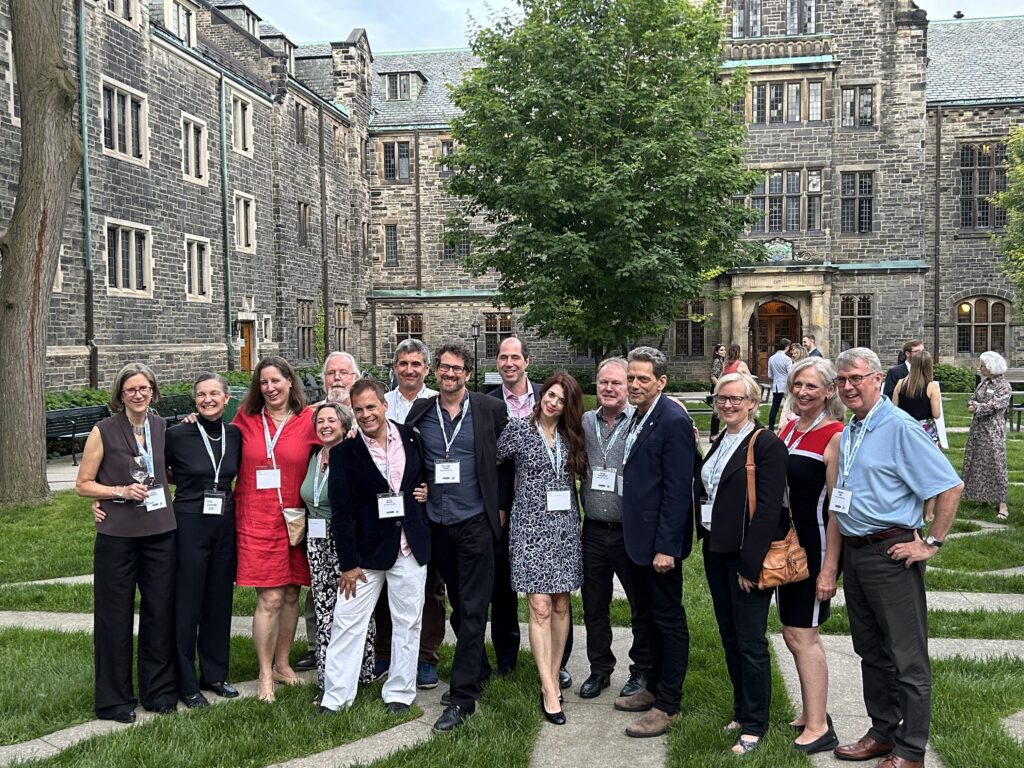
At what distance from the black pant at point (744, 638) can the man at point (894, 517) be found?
0.50 meters

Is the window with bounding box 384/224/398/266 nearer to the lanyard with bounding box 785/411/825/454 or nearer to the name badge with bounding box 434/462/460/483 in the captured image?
the name badge with bounding box 434/462/460/483

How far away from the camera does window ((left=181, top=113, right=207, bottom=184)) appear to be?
22.2m

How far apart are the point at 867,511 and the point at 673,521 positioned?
97 cm

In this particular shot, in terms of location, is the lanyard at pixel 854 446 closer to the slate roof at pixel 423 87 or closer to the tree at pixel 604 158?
the tree at pixel 604 158

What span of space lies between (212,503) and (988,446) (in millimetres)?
8530

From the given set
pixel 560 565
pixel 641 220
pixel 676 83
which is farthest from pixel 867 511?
pixel 676 83

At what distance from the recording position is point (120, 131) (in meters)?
19.6

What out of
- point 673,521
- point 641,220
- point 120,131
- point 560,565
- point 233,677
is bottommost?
point 233,677

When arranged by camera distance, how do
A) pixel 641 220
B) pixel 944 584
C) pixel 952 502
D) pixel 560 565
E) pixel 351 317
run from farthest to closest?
pixel 351 317, pixel 641 220, pixel 944 584, pixel 560 565, pixel 952 502

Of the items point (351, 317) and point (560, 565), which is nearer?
point (560, 565)

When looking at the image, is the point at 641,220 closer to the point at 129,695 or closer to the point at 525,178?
the point at 525,178

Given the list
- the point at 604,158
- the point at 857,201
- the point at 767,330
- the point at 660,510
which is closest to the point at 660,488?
the point at 660,510

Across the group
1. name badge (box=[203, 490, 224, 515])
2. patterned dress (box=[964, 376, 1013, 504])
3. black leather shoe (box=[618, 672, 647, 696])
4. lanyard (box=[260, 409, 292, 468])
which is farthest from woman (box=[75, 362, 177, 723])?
patterned dress (box=[964, 376, 1013, 504])

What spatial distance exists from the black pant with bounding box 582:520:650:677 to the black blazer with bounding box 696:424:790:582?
0.73 meters
